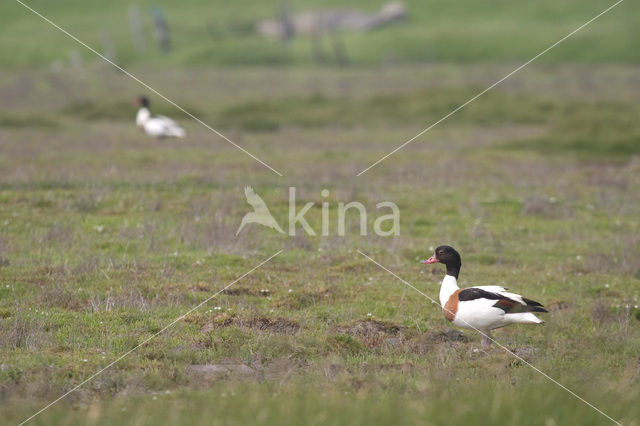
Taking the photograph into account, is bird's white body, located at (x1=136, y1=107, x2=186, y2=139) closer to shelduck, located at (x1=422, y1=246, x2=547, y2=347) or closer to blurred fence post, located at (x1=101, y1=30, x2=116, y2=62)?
shelduck, located at (x1=422, y1=246, x2=547, y2=347)

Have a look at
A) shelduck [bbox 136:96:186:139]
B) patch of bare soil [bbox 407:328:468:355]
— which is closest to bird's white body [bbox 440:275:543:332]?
patch of bare soil [bbox 407:328:468:355]

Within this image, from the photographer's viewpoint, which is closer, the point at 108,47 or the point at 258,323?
the point at 258,323

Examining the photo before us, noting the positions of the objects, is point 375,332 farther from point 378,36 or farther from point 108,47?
point 378,36

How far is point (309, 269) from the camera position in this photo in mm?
14109

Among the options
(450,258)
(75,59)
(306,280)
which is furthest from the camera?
(75,59)

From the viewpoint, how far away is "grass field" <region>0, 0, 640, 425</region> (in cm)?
816

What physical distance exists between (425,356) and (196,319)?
3024 mm

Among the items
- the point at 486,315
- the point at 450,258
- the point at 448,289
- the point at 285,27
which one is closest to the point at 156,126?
the point at 450,258

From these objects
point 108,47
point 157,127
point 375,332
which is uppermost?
point 108,47

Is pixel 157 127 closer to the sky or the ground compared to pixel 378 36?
closer to the ground

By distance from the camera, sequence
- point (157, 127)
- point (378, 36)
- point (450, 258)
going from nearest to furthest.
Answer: point (450, 258)
point (157, 127)
point (378, 36)

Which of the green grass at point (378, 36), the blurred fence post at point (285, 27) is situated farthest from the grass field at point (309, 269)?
the blurred fence post at point (285, 27)

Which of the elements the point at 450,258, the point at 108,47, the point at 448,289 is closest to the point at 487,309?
the point at 448,289

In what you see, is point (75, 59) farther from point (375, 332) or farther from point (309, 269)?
point (375, 332)
